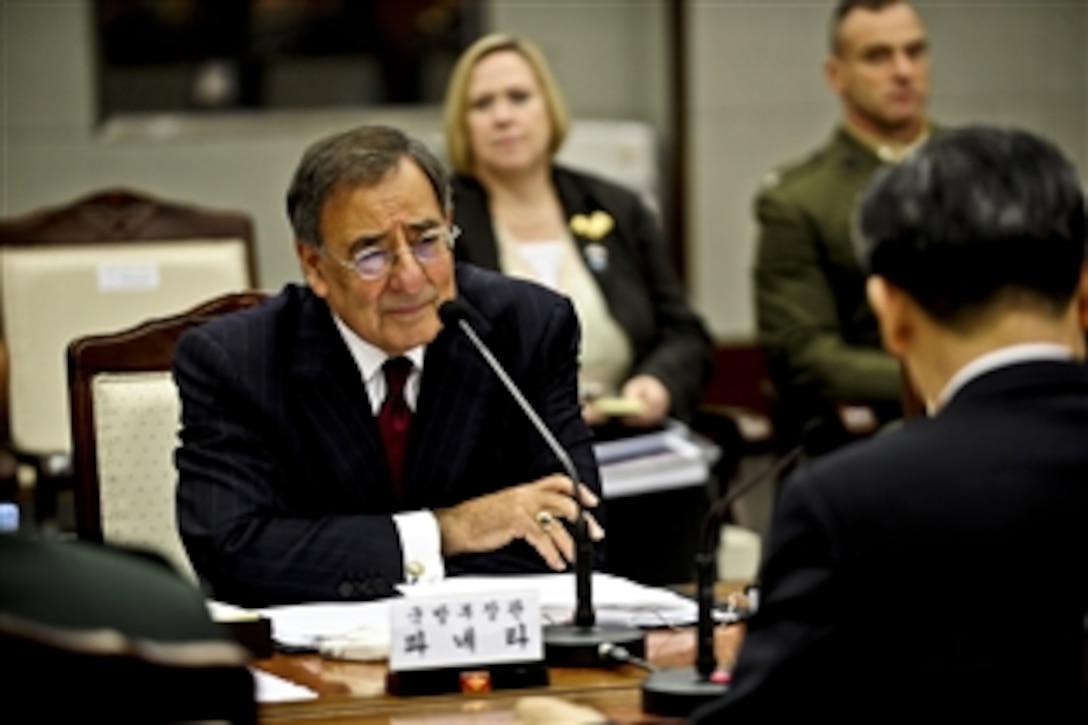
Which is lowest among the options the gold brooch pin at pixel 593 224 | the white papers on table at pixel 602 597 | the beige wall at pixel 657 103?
the white papers on table at pixel 602 597

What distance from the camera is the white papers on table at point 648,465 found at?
16.4ft

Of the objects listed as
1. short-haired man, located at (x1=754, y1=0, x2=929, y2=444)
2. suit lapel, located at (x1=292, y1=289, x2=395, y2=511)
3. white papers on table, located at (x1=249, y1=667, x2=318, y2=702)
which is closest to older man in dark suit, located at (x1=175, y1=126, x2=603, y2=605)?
suit lapel, located at (x1=292, y1=289, x2=395, y2=511)

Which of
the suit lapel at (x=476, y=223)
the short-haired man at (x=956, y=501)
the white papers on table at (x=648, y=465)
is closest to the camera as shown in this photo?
the short-haired man at (x=956, y=501)

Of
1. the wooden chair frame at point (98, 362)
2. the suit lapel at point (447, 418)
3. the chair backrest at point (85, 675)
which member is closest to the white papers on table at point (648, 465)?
the wooden chair frame at point (98, 362)

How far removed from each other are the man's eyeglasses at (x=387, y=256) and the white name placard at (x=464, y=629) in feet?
3.07

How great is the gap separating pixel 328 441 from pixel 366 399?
9 centimetres

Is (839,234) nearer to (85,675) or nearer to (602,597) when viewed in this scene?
(602,597)

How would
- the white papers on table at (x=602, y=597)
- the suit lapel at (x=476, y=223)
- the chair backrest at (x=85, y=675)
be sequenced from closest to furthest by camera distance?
1. the chair backrest at (x=85, y=675)
2. the white papers on table at (x=602, y=597)
3. the suit lapel at (x=476, y=223)

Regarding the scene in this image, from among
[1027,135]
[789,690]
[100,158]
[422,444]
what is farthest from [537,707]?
[100,158]

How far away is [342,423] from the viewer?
343 cm

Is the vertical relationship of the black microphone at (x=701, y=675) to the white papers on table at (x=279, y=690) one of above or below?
above

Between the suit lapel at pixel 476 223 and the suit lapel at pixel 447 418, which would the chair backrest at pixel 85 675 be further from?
the suit lapel at pixel 476 223

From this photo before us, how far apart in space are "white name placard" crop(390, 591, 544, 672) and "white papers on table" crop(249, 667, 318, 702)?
11 centimetres

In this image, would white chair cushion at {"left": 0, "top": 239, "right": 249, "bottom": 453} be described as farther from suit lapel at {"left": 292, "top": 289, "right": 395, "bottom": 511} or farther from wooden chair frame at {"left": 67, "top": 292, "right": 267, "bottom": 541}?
suit lapel at {"left": 292, "top": 289, "right": 395, "bottom": 511}
